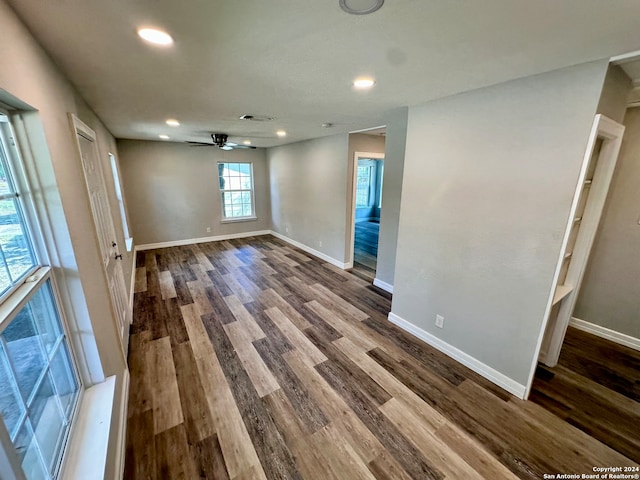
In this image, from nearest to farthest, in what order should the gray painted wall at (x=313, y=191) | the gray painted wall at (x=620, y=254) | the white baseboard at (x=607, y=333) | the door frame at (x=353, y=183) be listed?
the gray painted wall at (x=620, y=254), the white baseboard at (x=607, y=333), the door frame at (x=353, y=183), the gray painted wall at (x=313, y=191)

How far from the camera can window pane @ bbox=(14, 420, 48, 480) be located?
3.03 ft

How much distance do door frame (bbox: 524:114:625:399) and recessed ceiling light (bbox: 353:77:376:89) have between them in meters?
1.39

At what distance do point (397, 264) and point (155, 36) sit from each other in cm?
268

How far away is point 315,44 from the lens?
1317 millimetres

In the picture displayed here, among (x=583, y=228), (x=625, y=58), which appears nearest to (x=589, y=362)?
(x=583, y=228)

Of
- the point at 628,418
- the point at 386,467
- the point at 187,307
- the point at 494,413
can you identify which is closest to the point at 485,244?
the point at 494,413

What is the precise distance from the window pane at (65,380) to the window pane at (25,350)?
158 millimetres

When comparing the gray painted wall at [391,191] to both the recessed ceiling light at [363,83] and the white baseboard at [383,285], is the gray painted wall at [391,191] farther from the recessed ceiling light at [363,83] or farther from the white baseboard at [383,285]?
the recessed ceiling light at [363,83]

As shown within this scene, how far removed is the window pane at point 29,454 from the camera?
92 centimetres

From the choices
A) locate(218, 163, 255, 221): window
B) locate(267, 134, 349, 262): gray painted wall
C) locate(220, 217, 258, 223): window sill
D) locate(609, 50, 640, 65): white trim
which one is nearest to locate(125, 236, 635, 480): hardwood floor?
locate(267, 134, 349, 262): gray painted wall

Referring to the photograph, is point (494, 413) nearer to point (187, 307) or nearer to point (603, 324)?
point (603, 324)

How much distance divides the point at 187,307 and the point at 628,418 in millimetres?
4275

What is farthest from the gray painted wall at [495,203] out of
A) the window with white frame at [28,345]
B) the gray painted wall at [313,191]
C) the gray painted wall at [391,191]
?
the window with white frame at [28,345]

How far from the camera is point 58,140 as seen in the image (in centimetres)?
143
